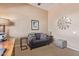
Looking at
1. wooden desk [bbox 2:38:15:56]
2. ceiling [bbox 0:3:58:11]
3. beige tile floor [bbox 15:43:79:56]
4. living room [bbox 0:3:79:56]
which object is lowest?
beige tile floor [bbox 15:43:79:56]

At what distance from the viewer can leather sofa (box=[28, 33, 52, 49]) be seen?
1.30m

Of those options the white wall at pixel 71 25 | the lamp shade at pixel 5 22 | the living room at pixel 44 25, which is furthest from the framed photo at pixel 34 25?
the lamp shade at pixel 5 22

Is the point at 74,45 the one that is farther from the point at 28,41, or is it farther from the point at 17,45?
the point at 17,45

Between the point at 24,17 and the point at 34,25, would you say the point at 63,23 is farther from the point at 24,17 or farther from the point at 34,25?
the point at 24,17

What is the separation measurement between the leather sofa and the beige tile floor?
0.14 ft

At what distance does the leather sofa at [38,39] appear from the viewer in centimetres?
130

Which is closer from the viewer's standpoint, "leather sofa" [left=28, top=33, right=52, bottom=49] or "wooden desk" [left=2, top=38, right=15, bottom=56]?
"wooden desk" [left=2, top=38, right=15, bottom=56]

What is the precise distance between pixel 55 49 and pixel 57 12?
40 centimetres

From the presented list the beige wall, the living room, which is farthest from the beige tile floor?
the beige wall

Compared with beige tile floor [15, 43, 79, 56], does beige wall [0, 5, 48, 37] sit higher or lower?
higher

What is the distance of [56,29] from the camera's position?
1312 mm

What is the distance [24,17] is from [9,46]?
0.36 meters

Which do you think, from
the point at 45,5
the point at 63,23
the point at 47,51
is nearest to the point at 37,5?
the point at 45,5

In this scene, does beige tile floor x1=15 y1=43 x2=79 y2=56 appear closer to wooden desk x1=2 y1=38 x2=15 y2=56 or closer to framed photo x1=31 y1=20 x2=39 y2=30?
wooden desk x1=2 y1=38 x2=15 y2=56
